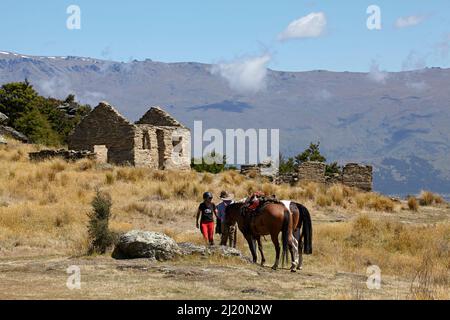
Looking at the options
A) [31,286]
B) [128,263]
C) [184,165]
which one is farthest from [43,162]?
[31,286]

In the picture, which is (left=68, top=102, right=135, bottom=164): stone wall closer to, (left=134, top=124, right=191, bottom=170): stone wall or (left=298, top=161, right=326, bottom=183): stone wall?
(left=134, top=124, right=191, bottom=170): stone wall

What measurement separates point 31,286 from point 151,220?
13345 millimetres

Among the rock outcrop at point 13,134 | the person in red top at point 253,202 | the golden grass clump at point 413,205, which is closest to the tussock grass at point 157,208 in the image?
the golden grass clump at point 413,205

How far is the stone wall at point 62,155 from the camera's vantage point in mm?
37062

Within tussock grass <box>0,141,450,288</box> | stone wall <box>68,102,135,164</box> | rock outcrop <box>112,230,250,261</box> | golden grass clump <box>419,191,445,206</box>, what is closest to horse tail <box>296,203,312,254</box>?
rock outcrop <box>112,230,250,261</box>

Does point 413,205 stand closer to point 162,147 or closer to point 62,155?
point 162,147

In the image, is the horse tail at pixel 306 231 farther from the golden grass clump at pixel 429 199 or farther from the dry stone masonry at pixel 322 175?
the dry stone masonry at pixel 322 175

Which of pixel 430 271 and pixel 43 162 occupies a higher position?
pixel 43 162

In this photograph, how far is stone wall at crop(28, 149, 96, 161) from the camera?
37062mm

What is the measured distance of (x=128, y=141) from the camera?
38219 mm

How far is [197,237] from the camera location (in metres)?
22.4

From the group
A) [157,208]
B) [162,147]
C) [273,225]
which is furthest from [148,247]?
[162,147]

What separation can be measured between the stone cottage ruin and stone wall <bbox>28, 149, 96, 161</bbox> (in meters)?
0.49
